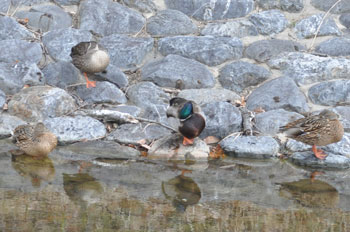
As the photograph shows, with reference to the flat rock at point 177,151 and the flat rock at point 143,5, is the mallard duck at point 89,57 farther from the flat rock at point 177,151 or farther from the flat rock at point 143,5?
the flat rock at point 177,151

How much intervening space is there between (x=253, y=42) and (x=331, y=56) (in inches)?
48.4

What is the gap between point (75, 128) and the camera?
759cm

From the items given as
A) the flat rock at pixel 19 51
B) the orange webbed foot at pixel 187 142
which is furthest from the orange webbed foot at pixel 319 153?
the flat rock at pixel 19 51

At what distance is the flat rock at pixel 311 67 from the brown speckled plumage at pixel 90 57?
8.35 ft

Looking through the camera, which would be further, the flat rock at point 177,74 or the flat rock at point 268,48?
the flat rock at point 268,48

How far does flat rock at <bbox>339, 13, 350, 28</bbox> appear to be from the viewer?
379 inches

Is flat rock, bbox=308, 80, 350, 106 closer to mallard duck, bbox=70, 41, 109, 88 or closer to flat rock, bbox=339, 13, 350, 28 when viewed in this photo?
flat rock, bbox=339, 13, 350, 28

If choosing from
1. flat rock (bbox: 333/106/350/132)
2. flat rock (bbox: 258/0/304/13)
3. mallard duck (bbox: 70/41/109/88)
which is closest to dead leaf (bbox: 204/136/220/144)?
flat rock (bbox: 333/106/350/132)

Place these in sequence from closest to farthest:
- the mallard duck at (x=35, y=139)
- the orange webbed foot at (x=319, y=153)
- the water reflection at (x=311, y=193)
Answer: the water reflection at (x=311, y=193), the mallard duck at (x=35, y=139), the orange webbed foot at (x=319, y=153)

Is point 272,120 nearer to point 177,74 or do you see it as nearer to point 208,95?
point 208,95

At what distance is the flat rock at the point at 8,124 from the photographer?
7469mm

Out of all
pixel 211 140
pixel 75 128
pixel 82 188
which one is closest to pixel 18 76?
pixel 75 128

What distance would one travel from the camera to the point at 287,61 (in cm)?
901

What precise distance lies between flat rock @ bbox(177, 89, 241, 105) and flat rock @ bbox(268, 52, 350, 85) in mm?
976
